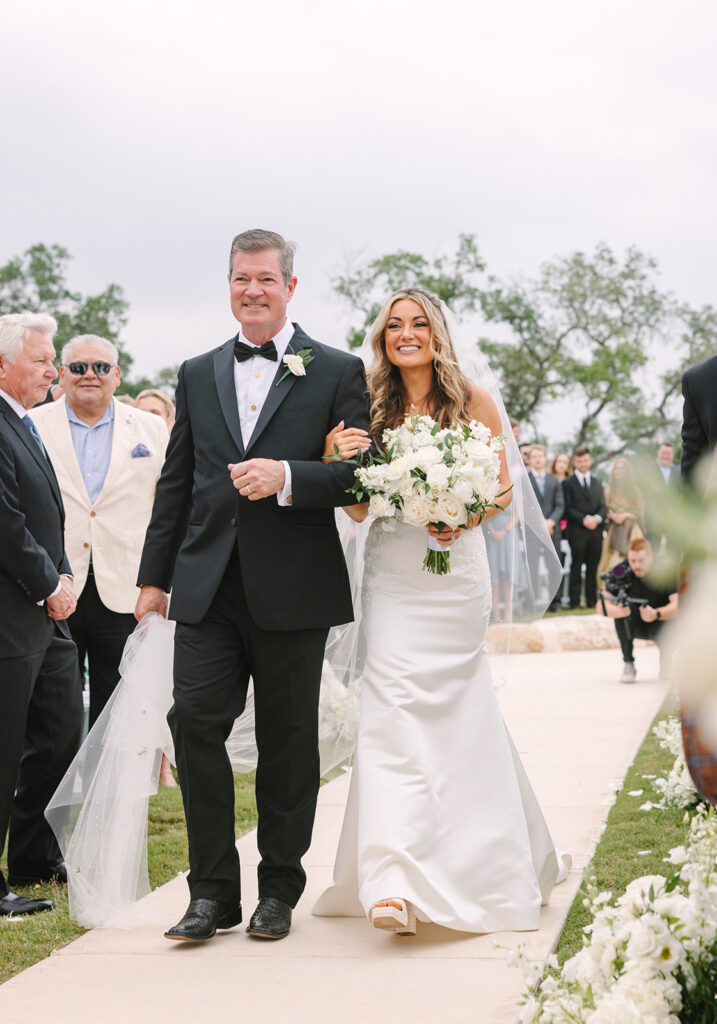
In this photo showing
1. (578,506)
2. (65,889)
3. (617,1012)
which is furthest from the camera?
(578,506)

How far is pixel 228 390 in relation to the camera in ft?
15.6

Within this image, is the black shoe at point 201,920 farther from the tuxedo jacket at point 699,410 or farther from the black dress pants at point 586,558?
the black dress pants at point 586,558

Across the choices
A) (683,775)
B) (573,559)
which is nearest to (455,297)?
(573,559)

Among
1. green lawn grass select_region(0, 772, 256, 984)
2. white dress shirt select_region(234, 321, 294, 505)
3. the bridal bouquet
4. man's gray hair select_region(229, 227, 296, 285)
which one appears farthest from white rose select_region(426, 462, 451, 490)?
green lawn grass select_region(0, 772, 256, 984)

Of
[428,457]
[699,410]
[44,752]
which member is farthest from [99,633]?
[699,410]

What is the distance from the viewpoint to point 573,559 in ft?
62.0

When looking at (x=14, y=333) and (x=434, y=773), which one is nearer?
(x=434, y=773)

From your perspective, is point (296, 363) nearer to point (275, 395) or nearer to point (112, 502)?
point (275, 395)

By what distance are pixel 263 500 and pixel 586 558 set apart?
48.7ft

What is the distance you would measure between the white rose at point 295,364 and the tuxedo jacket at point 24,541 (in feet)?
3.84

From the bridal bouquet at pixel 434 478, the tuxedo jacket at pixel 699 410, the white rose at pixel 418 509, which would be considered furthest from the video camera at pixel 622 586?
the tuxedo jacket at pixel 699 410

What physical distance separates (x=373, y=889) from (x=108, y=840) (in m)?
1.11

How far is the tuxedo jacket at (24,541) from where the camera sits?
486 centimetres

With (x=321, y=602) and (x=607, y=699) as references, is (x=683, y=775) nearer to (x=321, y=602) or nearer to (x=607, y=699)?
(x=321, y=602)
